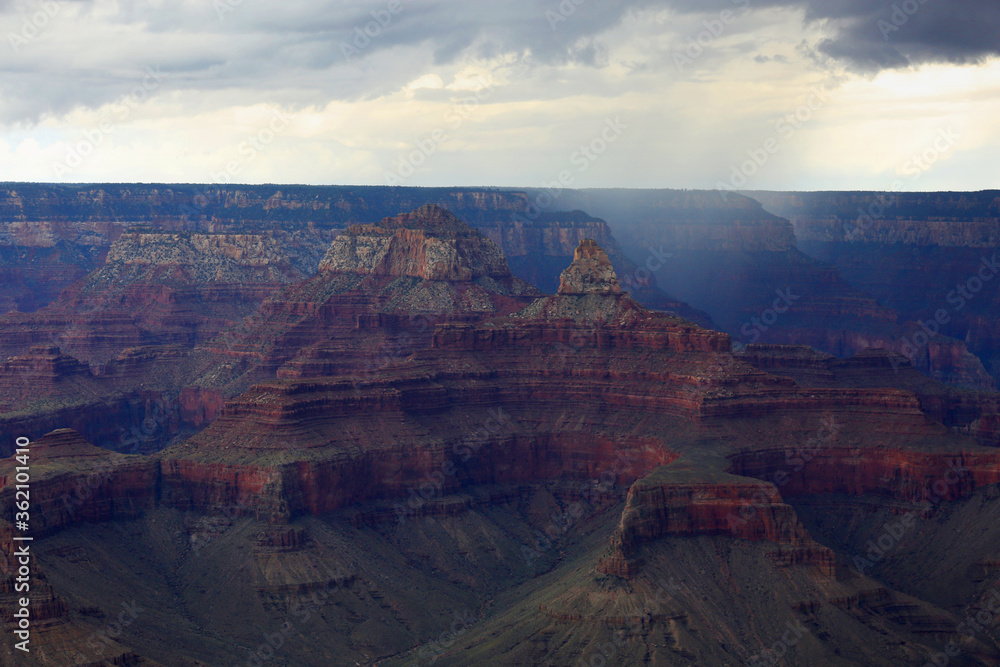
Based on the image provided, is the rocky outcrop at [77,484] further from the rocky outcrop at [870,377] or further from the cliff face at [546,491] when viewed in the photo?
the rocky outcrop at [870,377]

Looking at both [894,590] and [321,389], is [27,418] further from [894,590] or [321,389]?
[894,590]

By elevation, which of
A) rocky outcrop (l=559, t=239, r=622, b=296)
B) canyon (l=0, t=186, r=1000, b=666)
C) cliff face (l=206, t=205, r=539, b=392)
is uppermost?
rocky outcrop (l=559, t=239, r=622, b=296)

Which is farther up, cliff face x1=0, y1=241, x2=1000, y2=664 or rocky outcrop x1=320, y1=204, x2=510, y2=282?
rocky outcrop x1=320, y1=204, x2=510, y2=282

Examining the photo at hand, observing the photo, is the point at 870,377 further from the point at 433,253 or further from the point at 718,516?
the point at 718,516

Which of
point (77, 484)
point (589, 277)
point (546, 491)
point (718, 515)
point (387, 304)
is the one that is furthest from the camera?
point (387, 304)

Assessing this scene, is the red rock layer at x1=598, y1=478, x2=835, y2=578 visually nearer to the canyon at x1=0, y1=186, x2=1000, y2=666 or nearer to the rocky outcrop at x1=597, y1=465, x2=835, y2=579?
the rocky outcrop at x1=597, y1=465, x2=835, y2=579

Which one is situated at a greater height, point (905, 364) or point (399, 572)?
point (905, 364)

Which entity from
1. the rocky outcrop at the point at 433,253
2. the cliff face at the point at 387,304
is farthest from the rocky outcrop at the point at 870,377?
the rocky outcrop at the point at 433,253

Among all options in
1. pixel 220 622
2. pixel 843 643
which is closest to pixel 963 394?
pixel 843 643

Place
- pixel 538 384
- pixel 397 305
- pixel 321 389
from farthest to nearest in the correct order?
pixel 397 305 → pixel 538 384 → pixel 321 389

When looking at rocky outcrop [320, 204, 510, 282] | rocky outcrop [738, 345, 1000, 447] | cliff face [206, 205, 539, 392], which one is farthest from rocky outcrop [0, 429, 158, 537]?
rocky outcrop [320, 204, 510, 282]

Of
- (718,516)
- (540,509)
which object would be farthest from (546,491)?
(718,516)
